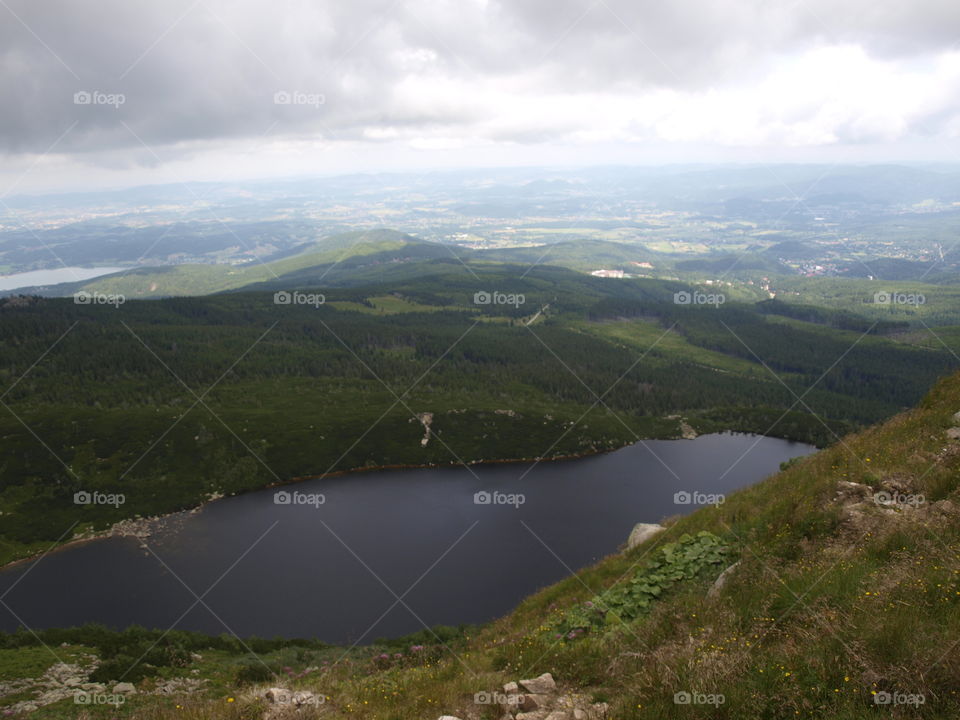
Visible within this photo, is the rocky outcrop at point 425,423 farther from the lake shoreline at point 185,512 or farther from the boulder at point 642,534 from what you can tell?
the boulder at point 642,534

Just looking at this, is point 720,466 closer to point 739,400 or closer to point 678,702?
point 739,400

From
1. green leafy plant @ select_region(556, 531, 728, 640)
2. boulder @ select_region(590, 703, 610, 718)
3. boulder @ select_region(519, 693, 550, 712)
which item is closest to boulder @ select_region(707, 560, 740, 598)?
green leafy plant @ select_region(556, 531, 728, 640)

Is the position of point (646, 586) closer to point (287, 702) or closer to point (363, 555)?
point (287, 702)

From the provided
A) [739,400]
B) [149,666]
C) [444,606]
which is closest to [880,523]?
[149,666]

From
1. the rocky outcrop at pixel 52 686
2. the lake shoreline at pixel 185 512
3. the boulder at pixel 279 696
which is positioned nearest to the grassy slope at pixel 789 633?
the boulder at pixel 279 696

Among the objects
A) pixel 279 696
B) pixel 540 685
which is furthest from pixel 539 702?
pixel 279 696

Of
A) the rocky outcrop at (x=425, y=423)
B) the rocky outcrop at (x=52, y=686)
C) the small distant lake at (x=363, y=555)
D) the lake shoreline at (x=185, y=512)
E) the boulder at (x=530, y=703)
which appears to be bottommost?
the small distant lake at (x=363, y=555)
